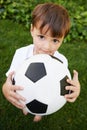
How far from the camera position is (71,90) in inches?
139

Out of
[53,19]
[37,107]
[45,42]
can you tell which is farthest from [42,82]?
[53,19]

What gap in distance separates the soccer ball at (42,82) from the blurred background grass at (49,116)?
0.76 meters

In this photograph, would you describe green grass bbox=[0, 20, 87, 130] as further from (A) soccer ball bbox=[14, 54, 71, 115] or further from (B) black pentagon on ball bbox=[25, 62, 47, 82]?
(B) black pentagon on ball bbox=[25, 62, 47, 82]

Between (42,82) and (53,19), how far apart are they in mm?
645

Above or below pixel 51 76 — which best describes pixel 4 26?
below

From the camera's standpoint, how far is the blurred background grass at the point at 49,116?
415 centimetres

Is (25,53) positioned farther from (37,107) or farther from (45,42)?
(37,107)

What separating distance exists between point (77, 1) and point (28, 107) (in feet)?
12.2

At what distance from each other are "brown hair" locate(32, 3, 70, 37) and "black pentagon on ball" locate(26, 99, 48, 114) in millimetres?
641

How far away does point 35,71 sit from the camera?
3322 millimetres

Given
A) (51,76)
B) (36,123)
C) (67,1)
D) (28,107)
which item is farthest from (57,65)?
(67,1)

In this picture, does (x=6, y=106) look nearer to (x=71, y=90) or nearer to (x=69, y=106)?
(x=69, y=106)

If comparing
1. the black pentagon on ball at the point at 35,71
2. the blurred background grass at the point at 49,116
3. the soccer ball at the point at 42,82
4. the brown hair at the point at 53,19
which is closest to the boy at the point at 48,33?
the brown hair at the point at 53,19

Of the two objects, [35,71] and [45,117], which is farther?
[45,117]
